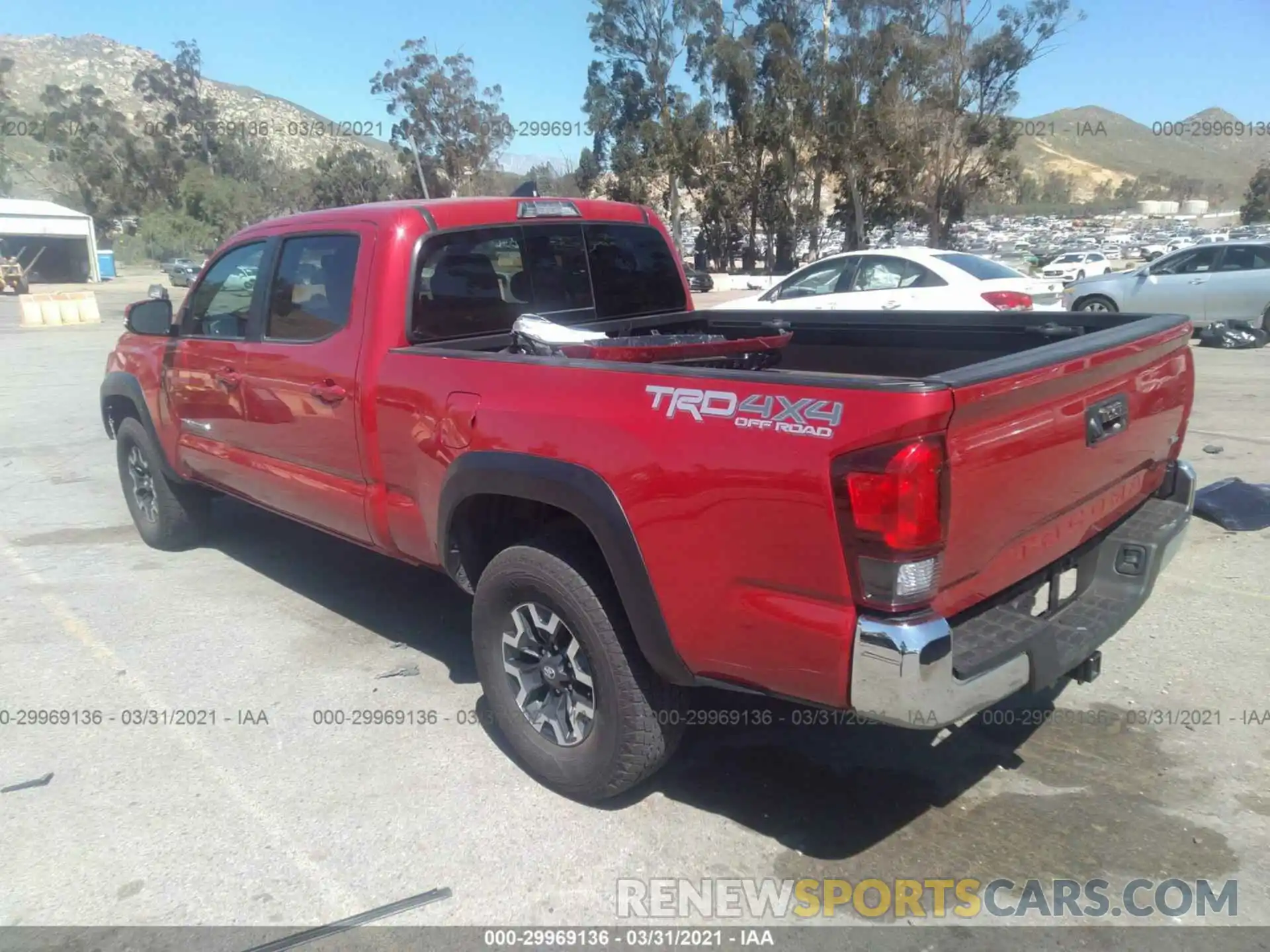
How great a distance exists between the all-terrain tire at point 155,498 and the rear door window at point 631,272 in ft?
9.91

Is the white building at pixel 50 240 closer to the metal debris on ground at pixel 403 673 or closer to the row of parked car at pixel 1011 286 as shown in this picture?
the row of parked car at pixel 1011 286

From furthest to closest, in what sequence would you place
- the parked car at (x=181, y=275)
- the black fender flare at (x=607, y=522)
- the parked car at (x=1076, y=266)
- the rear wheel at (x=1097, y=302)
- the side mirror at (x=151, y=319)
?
1. the parked car at (x=181, y=275)
2. the parked car at (x=1076, y=266)
3. the rear wheel at (x=1097, y=302)
4. the side mirror at (x=151, y=319)
5. the black fender flare at (x=607, y=522)

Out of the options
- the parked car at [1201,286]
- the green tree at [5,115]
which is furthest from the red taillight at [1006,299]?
the green tree at [5,115]

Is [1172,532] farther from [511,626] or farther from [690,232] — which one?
[690,232]

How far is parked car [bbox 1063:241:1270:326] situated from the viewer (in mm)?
15250

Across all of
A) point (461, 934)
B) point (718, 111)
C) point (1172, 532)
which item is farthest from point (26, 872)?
point (718, 111)

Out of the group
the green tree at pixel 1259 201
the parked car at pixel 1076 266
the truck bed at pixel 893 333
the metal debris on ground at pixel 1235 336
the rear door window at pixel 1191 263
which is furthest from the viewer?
the green tree at pixel 1259 201

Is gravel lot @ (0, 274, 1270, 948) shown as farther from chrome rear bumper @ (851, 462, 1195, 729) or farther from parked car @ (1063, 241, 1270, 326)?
parked car @ (1063, 241, 1270, 326)

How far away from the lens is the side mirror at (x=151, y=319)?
5488 millimetres

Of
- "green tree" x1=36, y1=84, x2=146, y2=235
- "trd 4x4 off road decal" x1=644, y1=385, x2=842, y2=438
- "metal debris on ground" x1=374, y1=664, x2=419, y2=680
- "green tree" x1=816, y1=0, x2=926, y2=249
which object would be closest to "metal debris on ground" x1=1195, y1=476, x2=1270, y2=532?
"trd 4x4 off road decal" x1=644, y1=385, x2=842, y2=438

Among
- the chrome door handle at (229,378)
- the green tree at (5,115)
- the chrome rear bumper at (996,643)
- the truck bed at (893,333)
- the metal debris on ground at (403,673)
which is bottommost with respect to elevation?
the metal debris on ground at (403,673)

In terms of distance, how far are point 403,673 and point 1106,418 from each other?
3.09m

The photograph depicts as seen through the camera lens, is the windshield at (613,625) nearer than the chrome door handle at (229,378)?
Yes

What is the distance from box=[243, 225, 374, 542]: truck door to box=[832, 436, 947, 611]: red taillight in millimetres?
2322
